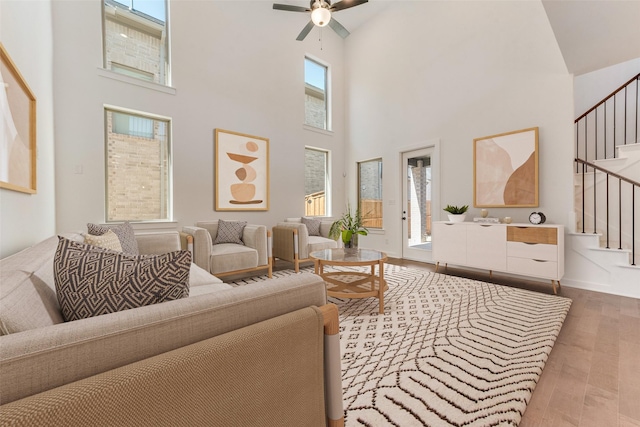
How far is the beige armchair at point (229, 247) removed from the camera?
318 centimetres

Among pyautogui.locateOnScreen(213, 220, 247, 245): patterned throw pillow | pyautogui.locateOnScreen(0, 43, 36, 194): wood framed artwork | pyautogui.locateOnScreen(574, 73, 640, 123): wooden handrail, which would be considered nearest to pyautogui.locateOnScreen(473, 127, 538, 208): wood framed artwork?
pyautogui.locateOnScreen(574, 73, 640, 123): wooden handrail

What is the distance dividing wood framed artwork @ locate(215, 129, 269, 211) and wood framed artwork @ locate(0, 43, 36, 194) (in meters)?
2.35

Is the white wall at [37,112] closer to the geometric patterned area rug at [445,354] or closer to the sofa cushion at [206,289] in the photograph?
the sofa cushion at [206,289]

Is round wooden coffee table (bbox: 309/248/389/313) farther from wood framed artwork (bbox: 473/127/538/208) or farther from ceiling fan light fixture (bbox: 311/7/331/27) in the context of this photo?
ceiling fan light fixture (bbox: 311/7/331/27)

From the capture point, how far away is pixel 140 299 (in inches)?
29.9

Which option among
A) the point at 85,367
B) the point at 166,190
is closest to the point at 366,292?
the point at 85,367

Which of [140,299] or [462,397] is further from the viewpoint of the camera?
[462,397]

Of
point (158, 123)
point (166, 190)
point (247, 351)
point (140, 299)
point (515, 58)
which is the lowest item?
point (247, 351)

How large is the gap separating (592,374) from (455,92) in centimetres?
411

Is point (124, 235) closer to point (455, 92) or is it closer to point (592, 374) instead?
point (592, 374)

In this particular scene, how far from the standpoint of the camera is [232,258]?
3.30 metres

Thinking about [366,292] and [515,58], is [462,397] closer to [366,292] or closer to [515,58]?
[366,292]

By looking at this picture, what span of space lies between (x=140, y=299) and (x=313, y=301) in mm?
499

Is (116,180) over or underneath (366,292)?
over
